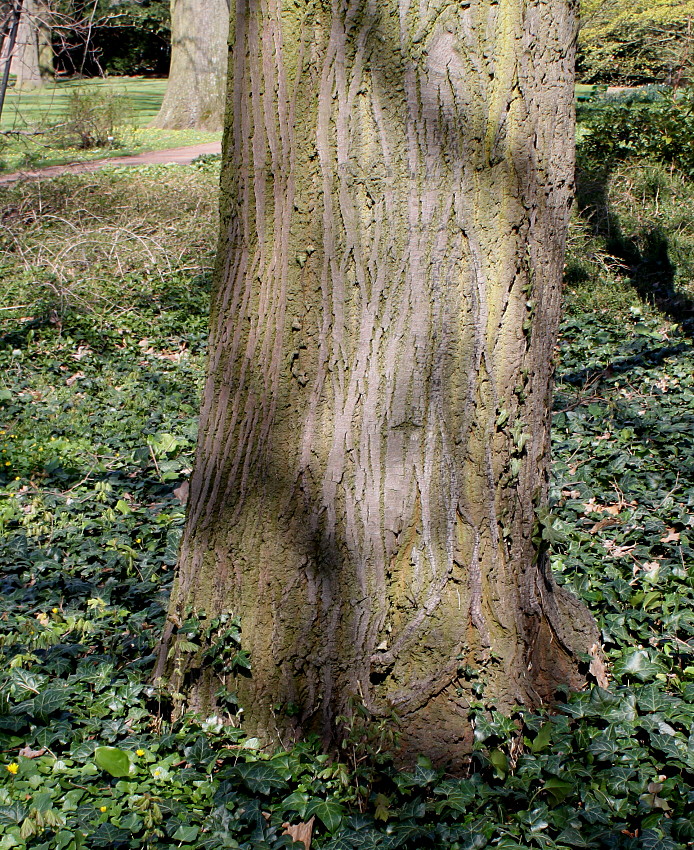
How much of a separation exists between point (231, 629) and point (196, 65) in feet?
62.2

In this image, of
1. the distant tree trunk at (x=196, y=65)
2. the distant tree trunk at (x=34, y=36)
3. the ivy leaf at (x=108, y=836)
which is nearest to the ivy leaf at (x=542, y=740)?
the ivy leaf at (x=108, y=836)

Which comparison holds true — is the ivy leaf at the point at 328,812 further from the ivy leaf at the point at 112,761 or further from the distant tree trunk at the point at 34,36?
the distant tree trunk at the point at 34,36

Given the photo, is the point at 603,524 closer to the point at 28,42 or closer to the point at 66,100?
the point at 28,42

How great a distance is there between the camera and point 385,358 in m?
2.11

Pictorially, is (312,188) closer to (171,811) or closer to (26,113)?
(171,811)

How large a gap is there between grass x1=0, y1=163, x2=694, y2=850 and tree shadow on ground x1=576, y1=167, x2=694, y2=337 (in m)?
0.14

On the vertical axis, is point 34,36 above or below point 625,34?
below

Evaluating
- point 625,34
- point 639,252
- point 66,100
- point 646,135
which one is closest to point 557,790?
point 639,252

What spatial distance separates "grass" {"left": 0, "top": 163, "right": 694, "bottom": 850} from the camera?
211 centimetres

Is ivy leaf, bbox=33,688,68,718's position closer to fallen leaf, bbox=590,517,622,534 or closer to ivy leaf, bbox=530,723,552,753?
ivy leaf, bbox=530,723,552,753

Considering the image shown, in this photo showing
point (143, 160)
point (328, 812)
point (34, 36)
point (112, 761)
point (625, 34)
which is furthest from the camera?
point (625, 34)

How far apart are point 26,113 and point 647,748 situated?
Answer: 22.4 meters

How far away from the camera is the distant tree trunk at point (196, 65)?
1809 cm

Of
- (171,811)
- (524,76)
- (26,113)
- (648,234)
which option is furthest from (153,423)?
(26,113)
